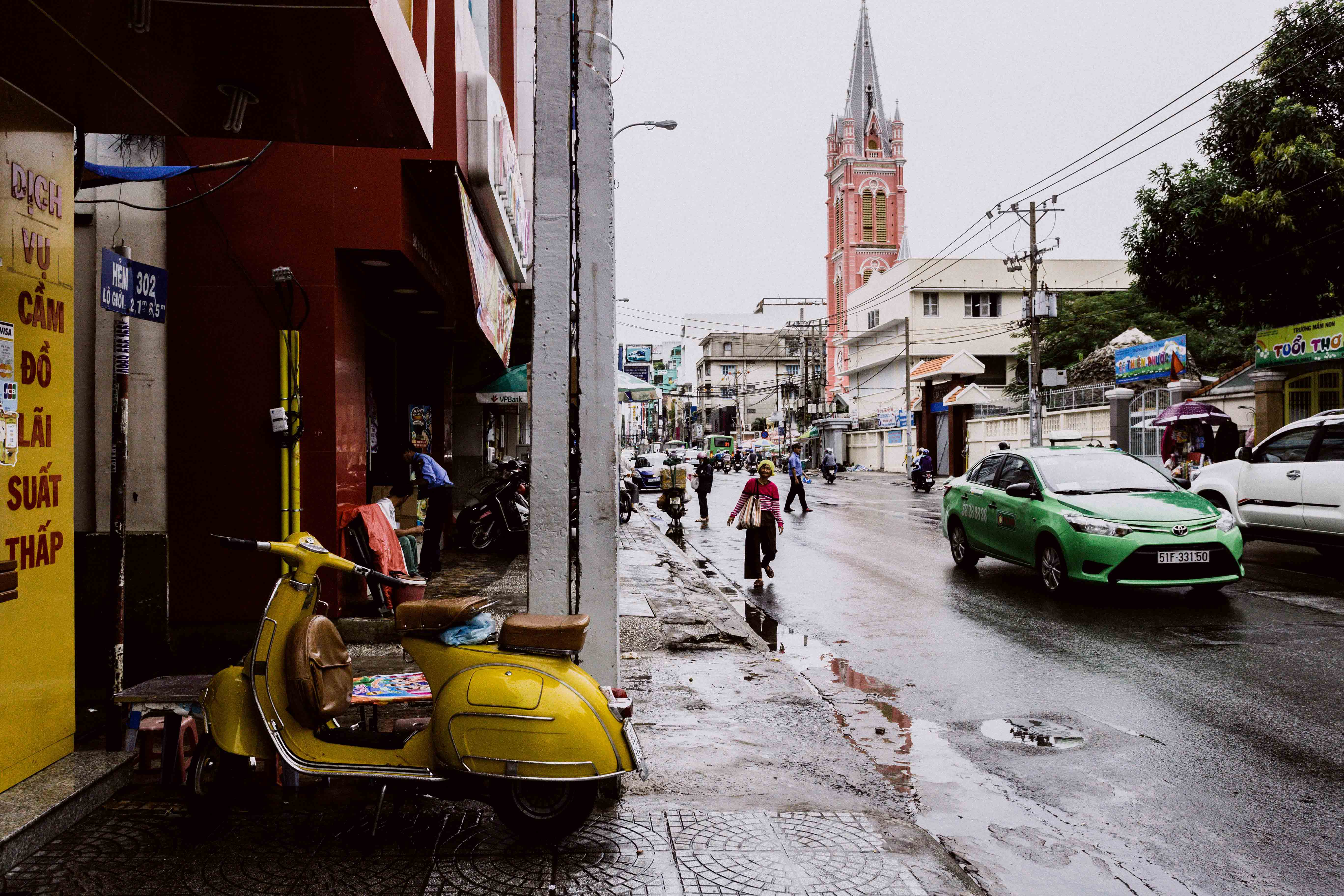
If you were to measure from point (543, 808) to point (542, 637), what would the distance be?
66cm

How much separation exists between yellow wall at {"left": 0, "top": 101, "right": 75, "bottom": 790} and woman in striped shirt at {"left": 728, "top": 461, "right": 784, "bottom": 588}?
784cm

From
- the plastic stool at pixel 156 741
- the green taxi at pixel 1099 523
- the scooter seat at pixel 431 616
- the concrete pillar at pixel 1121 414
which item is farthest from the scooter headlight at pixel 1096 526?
the concrete pillar at pixel 1121 414

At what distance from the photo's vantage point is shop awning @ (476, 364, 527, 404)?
1628 centimetres

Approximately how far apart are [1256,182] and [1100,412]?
1346 centimetres

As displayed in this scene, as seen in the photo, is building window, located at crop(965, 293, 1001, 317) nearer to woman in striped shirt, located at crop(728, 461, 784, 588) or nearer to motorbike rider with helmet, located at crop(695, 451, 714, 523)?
motorbike rider with helmet, located at crop(695, 451, 714, 523)

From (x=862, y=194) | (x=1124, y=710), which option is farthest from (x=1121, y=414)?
(x=862, y=194)

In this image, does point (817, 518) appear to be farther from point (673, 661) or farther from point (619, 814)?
point (619, 814)

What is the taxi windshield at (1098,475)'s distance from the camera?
9930 mm

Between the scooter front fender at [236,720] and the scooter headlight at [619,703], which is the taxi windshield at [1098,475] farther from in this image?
the scooter front fender at [236,720]

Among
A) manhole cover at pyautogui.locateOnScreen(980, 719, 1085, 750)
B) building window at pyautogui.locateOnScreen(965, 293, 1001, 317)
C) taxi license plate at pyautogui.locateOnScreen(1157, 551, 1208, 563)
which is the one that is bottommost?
manhole cover at pyautogui.locateOnScreen(980, 719, 1085, 750)

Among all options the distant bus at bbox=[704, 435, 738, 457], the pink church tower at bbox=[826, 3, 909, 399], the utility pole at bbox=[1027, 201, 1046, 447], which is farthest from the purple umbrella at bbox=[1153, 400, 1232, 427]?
the distant bus at bbox=[704, 435, 738, 457]

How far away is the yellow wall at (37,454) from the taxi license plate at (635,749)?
2.66 metres

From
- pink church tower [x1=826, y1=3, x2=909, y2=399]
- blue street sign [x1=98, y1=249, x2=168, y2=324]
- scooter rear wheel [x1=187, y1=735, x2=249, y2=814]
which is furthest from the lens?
pink church tower [x1=826, y1=3, x2=909, y2=399]

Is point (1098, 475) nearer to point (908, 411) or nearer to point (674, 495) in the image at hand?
point (674, 495)
